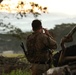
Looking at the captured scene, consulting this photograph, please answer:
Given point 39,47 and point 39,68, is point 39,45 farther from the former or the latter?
point 39,68

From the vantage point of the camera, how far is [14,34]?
A: 22.1m

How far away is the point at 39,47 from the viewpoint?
7.41 metres

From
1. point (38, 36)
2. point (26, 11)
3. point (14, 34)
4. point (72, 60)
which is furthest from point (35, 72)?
point (14, 34)

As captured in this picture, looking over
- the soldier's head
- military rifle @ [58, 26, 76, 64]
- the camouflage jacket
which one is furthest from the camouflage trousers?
military rifle @ [58, 26, 76, 64]

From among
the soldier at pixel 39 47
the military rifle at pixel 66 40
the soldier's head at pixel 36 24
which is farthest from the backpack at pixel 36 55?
the military rifle at pixel 66 40

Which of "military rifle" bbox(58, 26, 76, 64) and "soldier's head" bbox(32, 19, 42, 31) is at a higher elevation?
"military rifle" bbox(58, 26, 76, 64)

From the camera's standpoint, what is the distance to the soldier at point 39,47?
24.0 feet

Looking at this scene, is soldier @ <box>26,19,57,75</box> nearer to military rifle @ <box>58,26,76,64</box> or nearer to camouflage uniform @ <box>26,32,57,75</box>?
camouflage uniform @ <box>26,32,57,75</box>

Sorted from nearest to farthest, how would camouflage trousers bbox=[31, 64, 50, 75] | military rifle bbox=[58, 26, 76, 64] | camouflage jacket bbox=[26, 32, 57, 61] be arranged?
military rifle bbox=[58, 26, 76, 64] < camouflage jacket bbox=[26, 32, 57, 61] < camouflage trousers bbox=[31, 64, 50, 75]

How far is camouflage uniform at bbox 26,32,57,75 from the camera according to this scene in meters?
7.29

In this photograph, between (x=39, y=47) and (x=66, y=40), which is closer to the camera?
(x=66, y=40)

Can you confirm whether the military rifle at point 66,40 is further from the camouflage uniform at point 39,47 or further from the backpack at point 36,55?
the backpack at point 36,55

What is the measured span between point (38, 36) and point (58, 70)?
2246 millimetres

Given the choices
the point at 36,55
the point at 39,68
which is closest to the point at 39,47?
the point at 36,55
